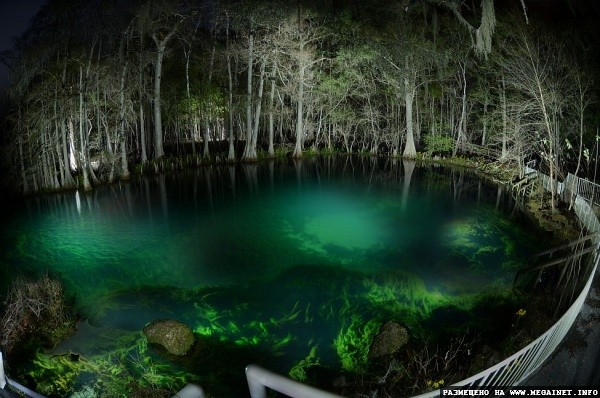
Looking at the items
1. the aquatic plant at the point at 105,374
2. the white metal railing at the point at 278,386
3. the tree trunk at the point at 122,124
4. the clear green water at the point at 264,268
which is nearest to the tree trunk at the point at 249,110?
the tree trunk at the point at 122,124

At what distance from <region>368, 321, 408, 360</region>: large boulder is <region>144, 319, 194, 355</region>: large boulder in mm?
3479

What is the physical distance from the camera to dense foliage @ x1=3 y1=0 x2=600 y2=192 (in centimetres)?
1803

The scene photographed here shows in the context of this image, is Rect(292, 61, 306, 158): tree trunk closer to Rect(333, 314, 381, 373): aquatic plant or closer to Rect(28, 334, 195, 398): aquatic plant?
Rect(333, 314, 381, 373): aquatic plant

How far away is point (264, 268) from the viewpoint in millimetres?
11438

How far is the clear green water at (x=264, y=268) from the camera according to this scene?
7606mm

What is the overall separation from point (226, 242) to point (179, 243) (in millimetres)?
1549

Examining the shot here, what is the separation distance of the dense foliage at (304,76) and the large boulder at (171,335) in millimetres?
12152

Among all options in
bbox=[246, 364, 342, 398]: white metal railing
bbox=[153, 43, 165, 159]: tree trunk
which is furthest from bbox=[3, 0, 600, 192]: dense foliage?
bbox=[246, 364, 342, 398]: white metal railing

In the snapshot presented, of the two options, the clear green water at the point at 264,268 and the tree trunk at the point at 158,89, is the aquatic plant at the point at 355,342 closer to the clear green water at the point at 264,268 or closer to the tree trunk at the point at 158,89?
the clear green water at the point at 264,268

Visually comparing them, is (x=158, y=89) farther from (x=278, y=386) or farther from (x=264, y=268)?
(x=278, y=386)

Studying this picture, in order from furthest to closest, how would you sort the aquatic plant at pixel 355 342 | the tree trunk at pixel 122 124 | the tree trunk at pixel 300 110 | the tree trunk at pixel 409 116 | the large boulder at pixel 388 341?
the tree trunk at pixel 409 116, the tree trunk at pixel 300 110, the tree trunk at pixel 122 124, the large boulder at pixel 388 341, the aquatic plant at pixel 355 342

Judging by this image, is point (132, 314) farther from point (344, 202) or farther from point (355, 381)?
point (344, 202)

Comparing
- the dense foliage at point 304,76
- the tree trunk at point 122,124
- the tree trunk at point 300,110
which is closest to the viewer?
the dense foliage at point 304,76

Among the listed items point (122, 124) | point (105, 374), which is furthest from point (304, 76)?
point (105, 374)
